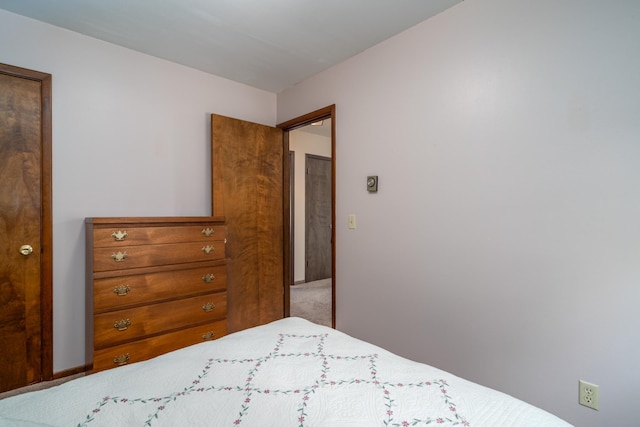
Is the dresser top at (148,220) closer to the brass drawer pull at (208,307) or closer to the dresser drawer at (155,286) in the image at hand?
the dresser drawer at (155,286)

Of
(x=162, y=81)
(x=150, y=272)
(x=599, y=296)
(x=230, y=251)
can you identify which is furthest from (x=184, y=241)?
(x=599, y=296)

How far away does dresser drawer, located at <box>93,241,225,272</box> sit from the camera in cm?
203

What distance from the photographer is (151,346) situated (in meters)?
2.19

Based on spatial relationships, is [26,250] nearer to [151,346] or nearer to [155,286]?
[155,286]

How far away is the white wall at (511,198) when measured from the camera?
142 cm

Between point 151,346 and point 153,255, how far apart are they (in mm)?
636

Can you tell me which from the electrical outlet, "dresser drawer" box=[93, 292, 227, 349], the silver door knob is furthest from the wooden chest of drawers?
the electrical outlet

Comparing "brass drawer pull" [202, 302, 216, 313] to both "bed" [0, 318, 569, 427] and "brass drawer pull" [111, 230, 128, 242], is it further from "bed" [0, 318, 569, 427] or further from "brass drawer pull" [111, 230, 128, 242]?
"bed" [0, 318, 569, 427]

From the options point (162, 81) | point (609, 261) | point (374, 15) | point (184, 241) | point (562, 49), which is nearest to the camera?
point (609, 261)

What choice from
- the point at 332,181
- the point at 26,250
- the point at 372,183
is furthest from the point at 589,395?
the point at 26,250

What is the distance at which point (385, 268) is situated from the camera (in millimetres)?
2369

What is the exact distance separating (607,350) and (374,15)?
7.34 feet

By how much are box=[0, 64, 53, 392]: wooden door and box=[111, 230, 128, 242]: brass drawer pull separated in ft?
1.78

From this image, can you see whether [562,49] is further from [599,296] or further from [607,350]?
[607,350]
